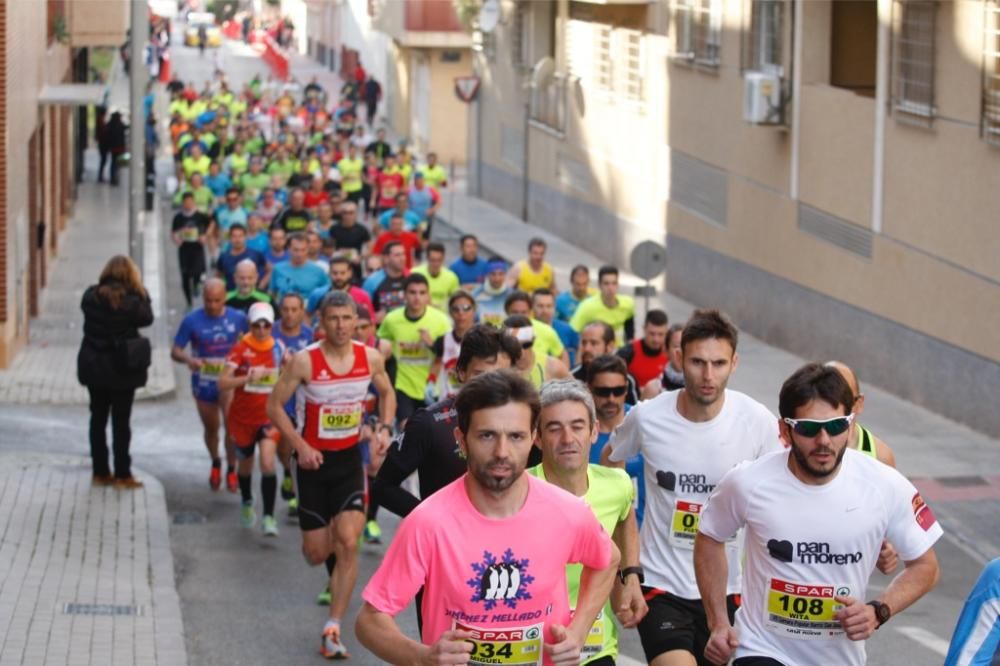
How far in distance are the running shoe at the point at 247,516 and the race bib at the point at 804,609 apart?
25.8 ft

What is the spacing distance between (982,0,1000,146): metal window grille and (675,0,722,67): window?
9.48m

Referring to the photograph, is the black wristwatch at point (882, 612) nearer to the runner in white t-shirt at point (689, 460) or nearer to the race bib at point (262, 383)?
the runner in white t-shirt at point (689, 460)

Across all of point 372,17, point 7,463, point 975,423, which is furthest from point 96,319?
point 372,17

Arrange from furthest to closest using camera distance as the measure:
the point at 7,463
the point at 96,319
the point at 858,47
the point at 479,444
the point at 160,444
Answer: the point at 858,47, the point at 160,444, the point at 7,463, the point at 96,319, the point at 479,444

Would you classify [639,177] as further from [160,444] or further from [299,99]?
[299,99]

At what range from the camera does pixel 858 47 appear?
24531 mm

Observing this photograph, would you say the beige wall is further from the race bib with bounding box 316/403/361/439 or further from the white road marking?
the white road marking

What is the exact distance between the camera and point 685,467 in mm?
7812

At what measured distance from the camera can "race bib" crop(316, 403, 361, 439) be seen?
11.2 metres

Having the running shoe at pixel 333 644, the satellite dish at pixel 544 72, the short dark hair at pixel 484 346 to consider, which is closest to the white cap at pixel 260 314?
the running shoe at pixel 333 644

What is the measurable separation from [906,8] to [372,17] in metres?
45.9

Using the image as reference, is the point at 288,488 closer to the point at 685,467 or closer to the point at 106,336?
the point at 106,336

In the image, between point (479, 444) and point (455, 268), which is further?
point (455, 268)

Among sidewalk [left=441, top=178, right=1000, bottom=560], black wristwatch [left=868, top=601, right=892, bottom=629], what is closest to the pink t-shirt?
black wristwatch [left=868, top=601, right=892, bottom=629]
